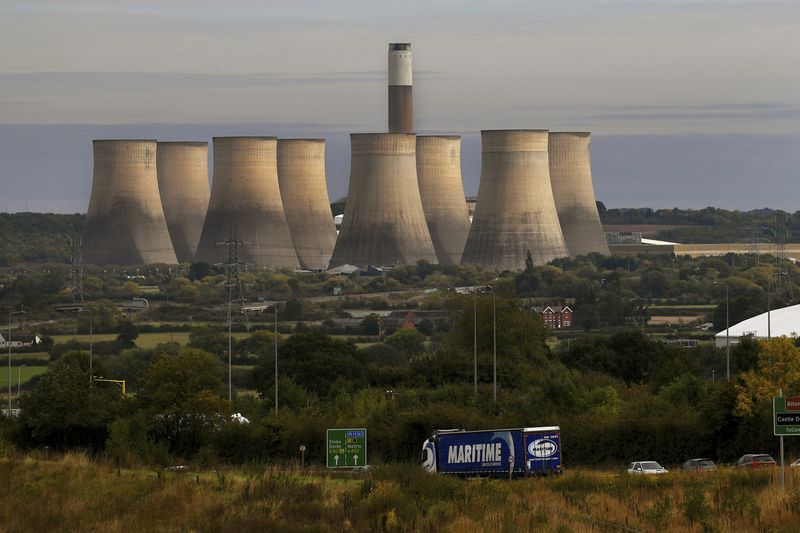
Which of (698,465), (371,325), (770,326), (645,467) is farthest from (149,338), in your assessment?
(645,467)

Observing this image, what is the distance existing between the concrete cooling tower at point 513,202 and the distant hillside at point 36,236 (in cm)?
3414

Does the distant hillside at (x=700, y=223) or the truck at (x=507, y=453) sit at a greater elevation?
the distant hillside at (x=700, y=223)

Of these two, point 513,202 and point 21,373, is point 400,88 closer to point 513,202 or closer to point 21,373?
point 513,202

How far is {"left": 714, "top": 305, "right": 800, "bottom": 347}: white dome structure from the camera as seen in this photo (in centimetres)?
4201

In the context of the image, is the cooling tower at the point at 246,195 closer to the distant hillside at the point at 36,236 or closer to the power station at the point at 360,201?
the power station at the point at 360,201

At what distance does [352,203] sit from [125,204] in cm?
998

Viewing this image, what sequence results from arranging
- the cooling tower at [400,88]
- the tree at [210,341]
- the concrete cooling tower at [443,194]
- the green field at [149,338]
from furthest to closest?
the cooling tower at [400,88] < the concrete cooling tower at [443,194] < the green field at [149,338] < the tree at [210,341]

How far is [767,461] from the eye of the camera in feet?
64.5

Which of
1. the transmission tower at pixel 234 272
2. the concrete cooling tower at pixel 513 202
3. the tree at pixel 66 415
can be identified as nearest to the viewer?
the tree at pixel 66 415

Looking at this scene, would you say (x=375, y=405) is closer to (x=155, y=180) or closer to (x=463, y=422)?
(x=463, y=422)

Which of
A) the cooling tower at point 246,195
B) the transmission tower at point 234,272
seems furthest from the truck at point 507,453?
the cooling tower at point 246,195

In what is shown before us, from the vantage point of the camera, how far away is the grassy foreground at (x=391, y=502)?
1489 cm

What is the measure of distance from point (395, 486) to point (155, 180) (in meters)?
56.6

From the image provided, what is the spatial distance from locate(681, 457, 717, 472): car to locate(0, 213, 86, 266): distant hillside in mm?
76354
